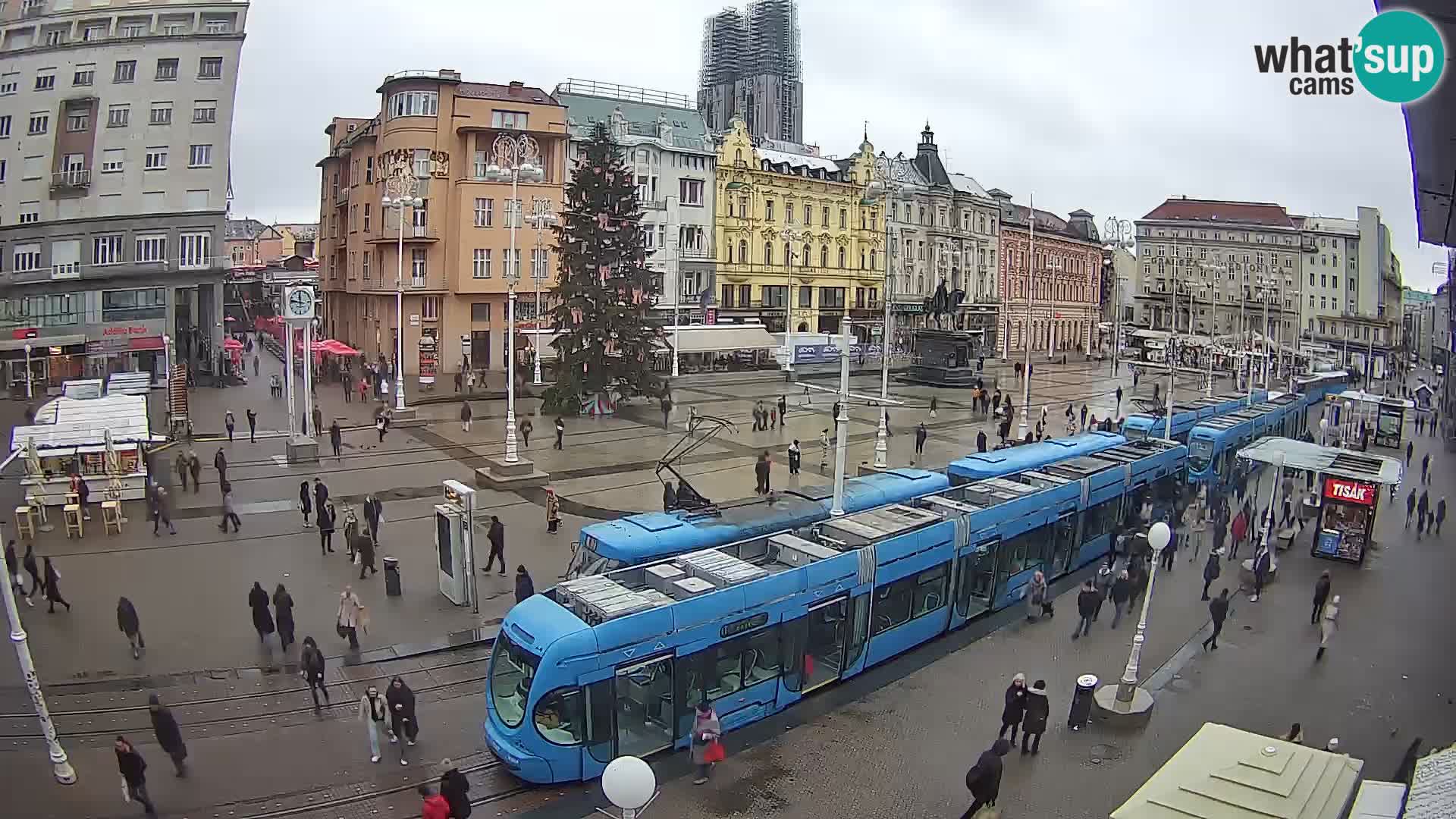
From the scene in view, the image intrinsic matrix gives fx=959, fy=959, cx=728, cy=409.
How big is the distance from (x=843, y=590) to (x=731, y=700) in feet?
7.59

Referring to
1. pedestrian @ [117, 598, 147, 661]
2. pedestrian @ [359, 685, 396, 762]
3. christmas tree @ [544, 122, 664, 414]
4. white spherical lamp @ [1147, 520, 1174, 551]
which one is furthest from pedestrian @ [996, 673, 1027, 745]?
christmas tree @ [544, 122, 664, 414]

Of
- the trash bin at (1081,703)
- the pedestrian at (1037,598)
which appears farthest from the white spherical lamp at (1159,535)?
the pedestrian at (1037,598)

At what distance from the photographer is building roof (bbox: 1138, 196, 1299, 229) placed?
273ft

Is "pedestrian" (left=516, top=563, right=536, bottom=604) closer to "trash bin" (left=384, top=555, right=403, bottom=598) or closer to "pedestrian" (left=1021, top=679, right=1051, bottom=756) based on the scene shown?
"trash bin" (left=384, top=555, right=403, bottom=598)

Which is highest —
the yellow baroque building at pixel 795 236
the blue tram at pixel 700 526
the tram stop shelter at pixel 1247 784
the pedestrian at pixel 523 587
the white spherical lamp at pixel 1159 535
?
the yellow baroque building at pixel 795 236

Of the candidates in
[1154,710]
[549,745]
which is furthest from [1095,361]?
[549,745]

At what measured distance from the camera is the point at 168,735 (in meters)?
11.0

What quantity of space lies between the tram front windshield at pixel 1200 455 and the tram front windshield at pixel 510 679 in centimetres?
2246

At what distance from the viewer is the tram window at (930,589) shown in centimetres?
1501

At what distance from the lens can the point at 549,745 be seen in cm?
1066

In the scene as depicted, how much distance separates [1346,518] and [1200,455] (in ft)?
20.2

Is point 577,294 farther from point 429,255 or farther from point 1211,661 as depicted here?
point 1211,661

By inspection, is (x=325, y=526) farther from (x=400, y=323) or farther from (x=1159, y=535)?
(x=400, y=323)

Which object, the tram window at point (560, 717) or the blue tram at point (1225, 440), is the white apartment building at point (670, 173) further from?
the tram window at point (560, 717)
